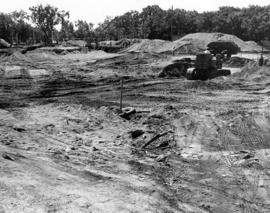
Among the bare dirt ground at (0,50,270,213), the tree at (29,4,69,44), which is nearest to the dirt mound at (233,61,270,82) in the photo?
the bare dirt ground at (0,50,270,213)

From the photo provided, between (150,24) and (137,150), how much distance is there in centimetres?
6406

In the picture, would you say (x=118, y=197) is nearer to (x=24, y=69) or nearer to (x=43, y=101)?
(x=43, y=101)

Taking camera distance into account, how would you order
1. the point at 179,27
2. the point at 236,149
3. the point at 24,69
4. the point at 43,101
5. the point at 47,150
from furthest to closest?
the point at 179,27 → the point at 24,69 → the point at 43,101 → the point at 236,149 → the point at 47,150

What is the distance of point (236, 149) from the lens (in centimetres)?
1111

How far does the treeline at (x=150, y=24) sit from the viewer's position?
6650 cm

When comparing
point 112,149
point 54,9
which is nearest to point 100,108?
point 112,149

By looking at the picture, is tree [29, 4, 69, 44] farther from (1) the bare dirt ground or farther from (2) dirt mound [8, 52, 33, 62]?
(1) the bare dirt ground

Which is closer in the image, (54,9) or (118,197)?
(118,197)

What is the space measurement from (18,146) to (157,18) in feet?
214

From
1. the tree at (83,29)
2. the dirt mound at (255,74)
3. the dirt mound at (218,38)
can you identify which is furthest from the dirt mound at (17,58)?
the tree at (83,29)

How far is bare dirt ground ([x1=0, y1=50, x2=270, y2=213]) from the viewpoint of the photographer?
750 centimetres

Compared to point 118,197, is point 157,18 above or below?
above

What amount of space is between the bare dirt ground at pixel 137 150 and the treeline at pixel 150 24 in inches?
1893

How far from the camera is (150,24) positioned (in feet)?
241
